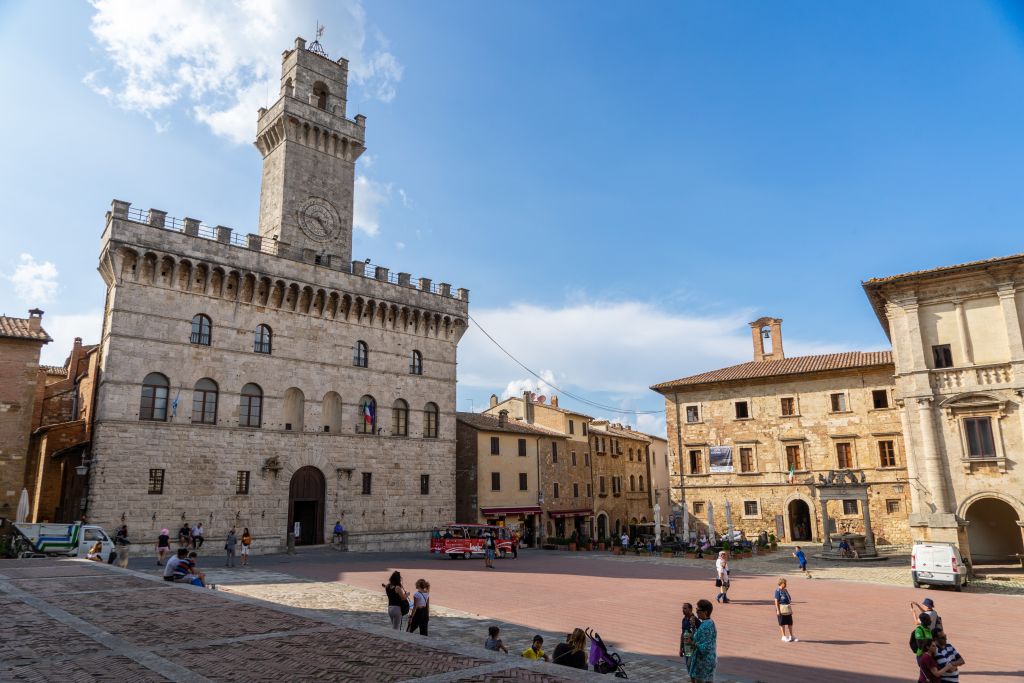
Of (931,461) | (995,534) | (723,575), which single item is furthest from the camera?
Answer: (995,534)

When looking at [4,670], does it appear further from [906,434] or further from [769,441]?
[769,441]

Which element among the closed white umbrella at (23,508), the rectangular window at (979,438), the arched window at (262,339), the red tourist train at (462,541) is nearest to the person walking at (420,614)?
the red tourist train at (462,541)

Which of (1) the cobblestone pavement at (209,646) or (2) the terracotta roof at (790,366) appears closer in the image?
(1) the cobblestone pavement at (209,646)

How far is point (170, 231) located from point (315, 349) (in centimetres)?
891

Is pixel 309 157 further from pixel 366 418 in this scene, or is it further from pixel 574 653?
pixel 574 653

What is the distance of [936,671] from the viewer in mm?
8320

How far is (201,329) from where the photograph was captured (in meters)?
29.7

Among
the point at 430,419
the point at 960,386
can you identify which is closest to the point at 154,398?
the point at 430,419

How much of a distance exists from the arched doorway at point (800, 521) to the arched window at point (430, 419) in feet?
72.0

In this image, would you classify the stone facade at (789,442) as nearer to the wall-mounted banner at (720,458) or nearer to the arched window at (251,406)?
the wall-mounted banner at (720,458)

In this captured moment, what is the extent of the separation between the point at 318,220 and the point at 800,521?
34.0 meters

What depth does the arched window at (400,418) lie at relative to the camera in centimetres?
3600

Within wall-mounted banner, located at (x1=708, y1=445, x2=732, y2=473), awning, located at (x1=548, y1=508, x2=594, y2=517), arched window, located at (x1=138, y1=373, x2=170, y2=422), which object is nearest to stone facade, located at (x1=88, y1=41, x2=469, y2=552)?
arched window, located at (x1=138, y1=373, x2=170, y2=422)

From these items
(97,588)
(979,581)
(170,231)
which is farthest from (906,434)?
(170,231)
